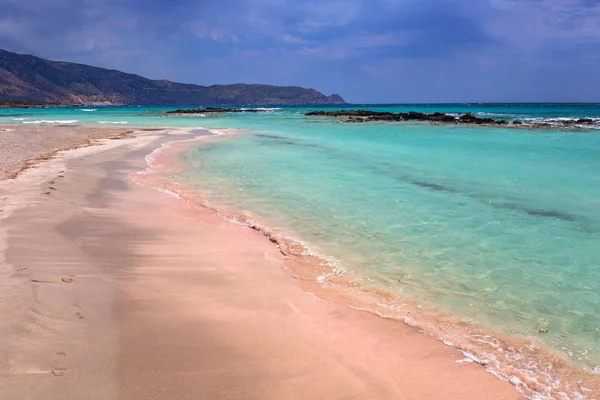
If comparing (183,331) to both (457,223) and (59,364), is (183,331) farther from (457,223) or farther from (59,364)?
(457,223)

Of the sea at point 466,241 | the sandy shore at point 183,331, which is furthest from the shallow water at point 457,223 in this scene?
the sandy shore at point 183,331

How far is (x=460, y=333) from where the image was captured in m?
3.78

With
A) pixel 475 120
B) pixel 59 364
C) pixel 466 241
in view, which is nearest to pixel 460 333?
pixel 466 241

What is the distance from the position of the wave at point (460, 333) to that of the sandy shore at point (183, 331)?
0.15 meters

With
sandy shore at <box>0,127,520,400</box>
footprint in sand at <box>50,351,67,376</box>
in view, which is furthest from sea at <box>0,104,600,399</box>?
footprint in sand at <box>50,351,67,376</box>

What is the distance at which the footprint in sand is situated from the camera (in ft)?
8.81

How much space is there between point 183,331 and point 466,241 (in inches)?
177

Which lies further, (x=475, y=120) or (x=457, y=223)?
(x=475, y=120)

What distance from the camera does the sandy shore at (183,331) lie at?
9.10 feet

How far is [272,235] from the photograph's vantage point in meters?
6.53

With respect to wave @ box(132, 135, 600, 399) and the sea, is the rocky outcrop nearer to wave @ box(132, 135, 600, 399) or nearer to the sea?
the sea

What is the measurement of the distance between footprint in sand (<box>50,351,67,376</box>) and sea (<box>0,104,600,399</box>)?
265 centimetres

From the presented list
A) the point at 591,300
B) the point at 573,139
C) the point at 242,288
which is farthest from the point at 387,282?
the point at 573,139

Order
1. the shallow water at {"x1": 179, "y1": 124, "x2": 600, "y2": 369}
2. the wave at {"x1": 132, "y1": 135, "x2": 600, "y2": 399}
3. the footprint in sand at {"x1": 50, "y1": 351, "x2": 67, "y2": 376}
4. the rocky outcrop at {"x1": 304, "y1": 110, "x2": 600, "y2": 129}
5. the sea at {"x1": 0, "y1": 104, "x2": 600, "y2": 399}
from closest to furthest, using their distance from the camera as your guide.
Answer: the footprint in sand at {"x1": 50, "y1": 351, "x2": 67, "y2": 376}
the wave at {"x1": 132, "y1": 135, "x2": 600, "y2": 399}
the sea at {"x1": 0, "y1": 104, "x2": 600, "y2": 399}
the shallow water at {"x1": 179, "y1": 124, "x2": 600, "y2": 369}
the rocky outcrop at {"x1": 304, "y1": 110, "x2": 600, "y2": 129}
